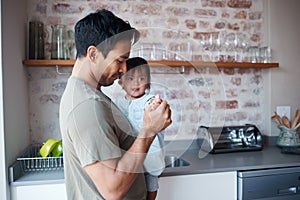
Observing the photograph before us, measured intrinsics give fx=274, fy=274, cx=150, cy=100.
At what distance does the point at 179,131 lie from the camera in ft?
3.81

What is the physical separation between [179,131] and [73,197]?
0.49 meters

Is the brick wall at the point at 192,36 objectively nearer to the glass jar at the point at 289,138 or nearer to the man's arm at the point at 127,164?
the glass jar at the point at 289,138

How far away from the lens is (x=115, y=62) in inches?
33.4

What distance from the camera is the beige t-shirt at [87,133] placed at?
0.78m

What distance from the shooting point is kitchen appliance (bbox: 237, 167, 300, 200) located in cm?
163

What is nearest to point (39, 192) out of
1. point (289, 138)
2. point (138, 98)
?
point (138, 98)

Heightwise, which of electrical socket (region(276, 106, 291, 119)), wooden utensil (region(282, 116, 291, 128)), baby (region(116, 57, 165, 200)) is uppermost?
baby (region(116, 57, 165, 200))

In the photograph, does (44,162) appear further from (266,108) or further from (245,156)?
(266,108)

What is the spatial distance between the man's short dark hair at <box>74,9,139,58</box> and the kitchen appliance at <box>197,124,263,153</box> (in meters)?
1.25

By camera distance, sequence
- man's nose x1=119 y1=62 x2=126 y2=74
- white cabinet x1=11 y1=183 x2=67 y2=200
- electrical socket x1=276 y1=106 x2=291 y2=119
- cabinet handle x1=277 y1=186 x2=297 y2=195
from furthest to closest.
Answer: electrical socket x1=276 y1=106 x2=291 y2=119
cabinet handle x1=277 y1=186 x2=297 y2=195
white cabinet x1=11 y1=183 x2=67 y2=200
man's nose x1=119 y1=62 x2=126 y2=74

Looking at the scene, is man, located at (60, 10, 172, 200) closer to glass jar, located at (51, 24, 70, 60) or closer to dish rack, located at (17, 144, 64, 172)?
dish rack, located at (17, 144, 64, 172)

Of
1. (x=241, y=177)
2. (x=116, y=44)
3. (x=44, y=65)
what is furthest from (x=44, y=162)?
(x=241, y=177)

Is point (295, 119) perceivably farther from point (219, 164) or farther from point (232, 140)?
point (219, 164)

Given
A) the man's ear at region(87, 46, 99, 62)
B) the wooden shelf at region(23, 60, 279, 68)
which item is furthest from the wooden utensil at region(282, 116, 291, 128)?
the man's ear at region(87, 46, 99, 62)
